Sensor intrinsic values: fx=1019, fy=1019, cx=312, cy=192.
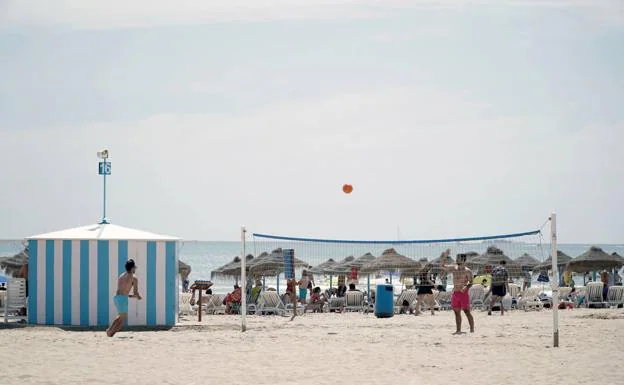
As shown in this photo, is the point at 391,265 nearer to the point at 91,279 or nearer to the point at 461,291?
the point at 461,291

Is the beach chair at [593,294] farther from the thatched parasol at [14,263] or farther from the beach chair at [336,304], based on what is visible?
the thatched parasol at [14,263]

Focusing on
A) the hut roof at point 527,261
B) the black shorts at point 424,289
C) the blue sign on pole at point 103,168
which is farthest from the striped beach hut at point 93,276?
the hut roof at point 527,261

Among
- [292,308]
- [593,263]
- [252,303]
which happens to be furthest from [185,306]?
[593,263]

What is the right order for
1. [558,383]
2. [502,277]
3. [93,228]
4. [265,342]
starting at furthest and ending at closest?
[502,277] → [93,228] → [265,342] → [558,383]

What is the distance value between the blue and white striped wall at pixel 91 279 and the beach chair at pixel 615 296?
11922mm

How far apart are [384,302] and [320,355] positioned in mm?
9174

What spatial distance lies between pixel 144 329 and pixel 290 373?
6.60 meters

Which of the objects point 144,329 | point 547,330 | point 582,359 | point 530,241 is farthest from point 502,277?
point 582,359

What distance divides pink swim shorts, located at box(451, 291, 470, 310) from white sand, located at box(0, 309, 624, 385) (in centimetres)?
48

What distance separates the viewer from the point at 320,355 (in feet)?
41.7

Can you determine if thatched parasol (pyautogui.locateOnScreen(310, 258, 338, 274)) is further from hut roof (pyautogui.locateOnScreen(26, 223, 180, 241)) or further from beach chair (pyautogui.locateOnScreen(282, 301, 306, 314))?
hut roof (pyautogui.locateOnScreen(26, 223, 180, 241))

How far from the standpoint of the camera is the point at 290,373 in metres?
10.9

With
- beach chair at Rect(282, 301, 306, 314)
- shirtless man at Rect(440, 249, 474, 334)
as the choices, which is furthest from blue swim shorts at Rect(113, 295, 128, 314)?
beach chair at Rect(282, 301, 306, 314)

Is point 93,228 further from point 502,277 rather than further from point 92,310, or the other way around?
point 502,277
